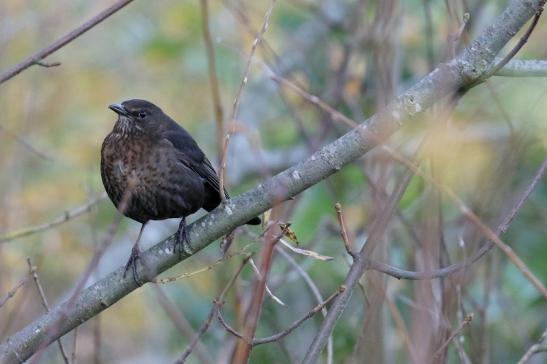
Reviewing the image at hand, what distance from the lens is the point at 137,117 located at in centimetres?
493

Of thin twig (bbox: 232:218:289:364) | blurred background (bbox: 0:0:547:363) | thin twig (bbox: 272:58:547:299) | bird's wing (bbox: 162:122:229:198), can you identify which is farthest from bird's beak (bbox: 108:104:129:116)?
thin twig (bbox: 232:218:289:364)

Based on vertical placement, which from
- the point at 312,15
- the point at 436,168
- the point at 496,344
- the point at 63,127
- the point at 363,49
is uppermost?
the point at 63,127

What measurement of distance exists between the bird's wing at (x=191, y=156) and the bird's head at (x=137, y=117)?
9cm

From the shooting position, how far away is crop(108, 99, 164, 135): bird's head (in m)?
4.83

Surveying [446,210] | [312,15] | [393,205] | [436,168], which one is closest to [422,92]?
[436,168]

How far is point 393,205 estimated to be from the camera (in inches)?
104

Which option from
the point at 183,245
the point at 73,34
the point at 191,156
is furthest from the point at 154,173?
the point at 73,34

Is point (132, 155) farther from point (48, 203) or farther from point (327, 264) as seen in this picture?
point (48, 203)

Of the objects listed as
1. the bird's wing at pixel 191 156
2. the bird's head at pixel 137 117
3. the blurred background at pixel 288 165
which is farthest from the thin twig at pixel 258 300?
the bird's head at pixel 137 117

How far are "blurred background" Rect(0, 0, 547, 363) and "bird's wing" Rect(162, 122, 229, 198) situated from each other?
0.88 feet

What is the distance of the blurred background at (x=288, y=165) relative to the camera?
3609 mm

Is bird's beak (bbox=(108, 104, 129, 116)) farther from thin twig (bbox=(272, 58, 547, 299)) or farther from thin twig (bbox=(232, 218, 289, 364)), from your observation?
thin twig (bbox=(232, 218, 289, 364))

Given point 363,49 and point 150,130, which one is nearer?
point 150,130

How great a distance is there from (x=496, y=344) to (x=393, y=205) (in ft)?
11.9
